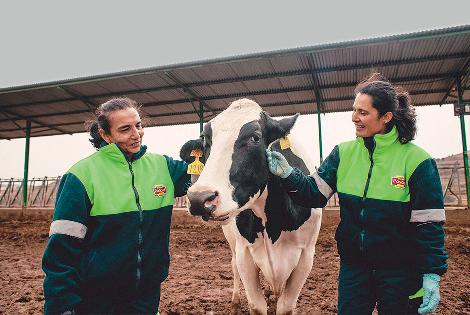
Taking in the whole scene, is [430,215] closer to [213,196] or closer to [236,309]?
[213,196]

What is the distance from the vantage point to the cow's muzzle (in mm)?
1978

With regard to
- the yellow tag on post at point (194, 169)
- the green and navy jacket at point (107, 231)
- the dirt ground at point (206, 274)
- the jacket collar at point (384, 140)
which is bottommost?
the dirt ground at point (206, 274)

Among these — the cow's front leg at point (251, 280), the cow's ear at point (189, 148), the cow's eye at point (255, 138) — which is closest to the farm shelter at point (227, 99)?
the cow's front leg at point (251, 280)

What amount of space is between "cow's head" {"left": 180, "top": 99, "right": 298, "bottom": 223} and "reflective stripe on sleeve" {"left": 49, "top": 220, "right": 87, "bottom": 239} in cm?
59

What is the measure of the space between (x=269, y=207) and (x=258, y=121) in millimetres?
821

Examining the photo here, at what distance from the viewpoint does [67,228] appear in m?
1.85

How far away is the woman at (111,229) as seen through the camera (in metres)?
1.83

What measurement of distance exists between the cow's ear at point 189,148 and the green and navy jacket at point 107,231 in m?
0.58

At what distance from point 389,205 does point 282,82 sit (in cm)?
928

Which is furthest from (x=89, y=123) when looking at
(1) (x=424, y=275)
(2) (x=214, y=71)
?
(2) (x=214, y=71)

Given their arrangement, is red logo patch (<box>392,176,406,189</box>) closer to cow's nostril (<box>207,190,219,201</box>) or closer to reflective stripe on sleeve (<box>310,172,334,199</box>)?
reflective stripe on sleeve (<box>310,172,334,199</box>)

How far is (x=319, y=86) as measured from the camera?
11.3m

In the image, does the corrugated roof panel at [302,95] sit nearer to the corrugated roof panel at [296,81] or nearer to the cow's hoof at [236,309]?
the corrugated roof panel at [296,81]

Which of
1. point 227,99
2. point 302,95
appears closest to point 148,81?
point 227,99
